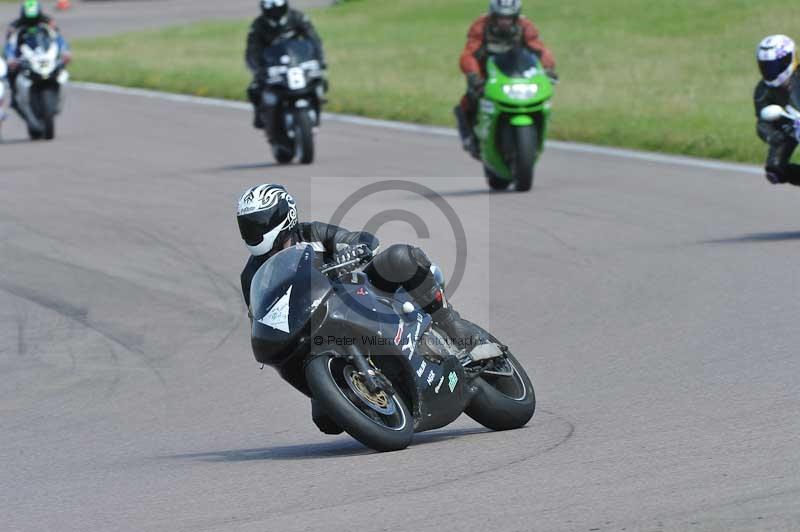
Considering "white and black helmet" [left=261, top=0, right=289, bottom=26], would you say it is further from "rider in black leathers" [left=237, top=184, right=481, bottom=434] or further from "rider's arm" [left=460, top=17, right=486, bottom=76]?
"rider in black leathers" [left=237, top=184, right=481, bottom=434]

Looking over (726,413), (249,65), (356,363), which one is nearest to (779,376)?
(726,413)

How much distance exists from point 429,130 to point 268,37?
→ 3646 millimetres

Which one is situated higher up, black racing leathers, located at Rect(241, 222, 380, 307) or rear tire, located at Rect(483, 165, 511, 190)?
black racing leathers, located at Rect(241, 222, 380, 307)

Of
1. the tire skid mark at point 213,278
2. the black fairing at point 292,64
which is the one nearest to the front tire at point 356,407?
the tire skid mark at point 213,278

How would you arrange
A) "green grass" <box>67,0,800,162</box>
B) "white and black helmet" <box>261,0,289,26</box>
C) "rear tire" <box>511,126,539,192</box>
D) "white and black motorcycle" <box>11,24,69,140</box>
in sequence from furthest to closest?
"white and black motorcycle" <box>11,24,69,140</box>, "green grass" <box>67,0,800,162</box>, "white and black helmet" <box>261,0,289,26</box>, "rear tire" <box>511,126,539,192</box>

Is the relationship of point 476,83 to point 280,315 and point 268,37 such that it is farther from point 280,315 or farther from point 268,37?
point 280,315

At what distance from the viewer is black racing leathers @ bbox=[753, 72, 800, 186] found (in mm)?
12305

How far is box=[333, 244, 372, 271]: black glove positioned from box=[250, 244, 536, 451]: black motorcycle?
0.12 ft

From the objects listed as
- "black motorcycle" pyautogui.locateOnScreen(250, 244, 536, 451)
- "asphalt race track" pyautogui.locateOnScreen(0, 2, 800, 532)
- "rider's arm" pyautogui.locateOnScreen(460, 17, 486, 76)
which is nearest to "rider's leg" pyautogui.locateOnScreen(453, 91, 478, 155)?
"rider's arm" pyautogui.locateOnScreen(460, 17, 486, 76)

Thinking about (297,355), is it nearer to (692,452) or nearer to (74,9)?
(692,452)

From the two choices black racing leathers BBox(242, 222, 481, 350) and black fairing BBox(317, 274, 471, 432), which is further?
black racing leathers BBox(242, 222, 481, 350)

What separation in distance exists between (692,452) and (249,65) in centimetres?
1315

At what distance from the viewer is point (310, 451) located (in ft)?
24.3

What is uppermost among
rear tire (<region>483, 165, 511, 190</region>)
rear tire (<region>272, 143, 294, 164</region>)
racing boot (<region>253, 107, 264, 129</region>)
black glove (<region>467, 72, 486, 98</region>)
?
black glove (<region>467, 72, 486, 98</region>)
